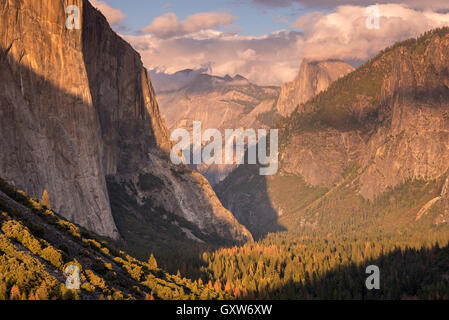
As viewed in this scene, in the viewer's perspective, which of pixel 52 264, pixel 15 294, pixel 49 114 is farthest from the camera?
pixel 49 114

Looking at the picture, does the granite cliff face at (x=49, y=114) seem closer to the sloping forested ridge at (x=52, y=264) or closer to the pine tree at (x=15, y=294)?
the sloping forested ridge at (x=52, y=264)

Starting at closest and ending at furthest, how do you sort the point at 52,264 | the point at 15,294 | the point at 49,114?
1. the point at 15,294
2. the point at 52,264
3. the point at 49,114

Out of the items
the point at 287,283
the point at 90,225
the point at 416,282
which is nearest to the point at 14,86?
the point at 90,225

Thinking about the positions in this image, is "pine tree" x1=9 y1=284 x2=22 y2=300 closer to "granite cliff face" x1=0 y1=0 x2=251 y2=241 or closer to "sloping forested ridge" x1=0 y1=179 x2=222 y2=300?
"sloping forested ridge" x1=0 y1=179 x2=222 y2=300

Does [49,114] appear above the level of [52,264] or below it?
above

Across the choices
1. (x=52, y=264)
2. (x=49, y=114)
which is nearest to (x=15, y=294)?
(x=52, y=264)

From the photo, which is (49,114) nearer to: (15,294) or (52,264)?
(52,264)

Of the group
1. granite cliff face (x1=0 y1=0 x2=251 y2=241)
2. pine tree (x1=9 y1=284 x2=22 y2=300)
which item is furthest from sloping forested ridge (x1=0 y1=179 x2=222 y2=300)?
granite cliff face (x1=0 y1=0 x2=251 y2=241)
